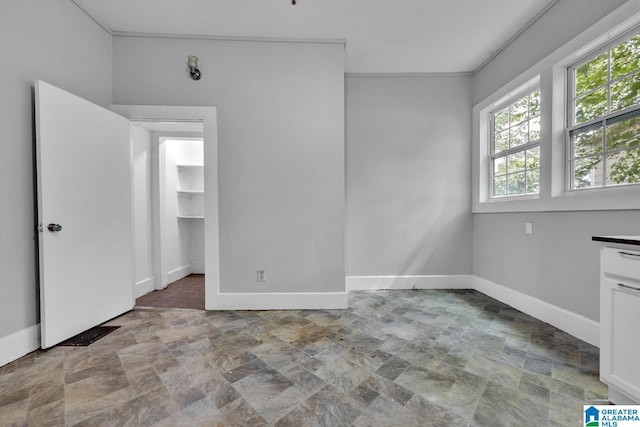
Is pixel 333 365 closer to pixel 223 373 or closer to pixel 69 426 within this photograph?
pixel 223 373

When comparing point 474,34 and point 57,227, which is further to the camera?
point 474,34

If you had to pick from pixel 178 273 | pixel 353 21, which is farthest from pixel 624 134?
pixel 178 273

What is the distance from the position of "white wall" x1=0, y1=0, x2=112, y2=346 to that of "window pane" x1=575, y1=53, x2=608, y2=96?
4451 mm

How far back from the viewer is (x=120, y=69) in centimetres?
276

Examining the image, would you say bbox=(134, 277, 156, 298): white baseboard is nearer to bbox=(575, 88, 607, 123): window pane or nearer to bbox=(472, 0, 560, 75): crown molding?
bbox=(575, 88, 607, 123): window pane

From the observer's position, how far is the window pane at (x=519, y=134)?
9.27 feet

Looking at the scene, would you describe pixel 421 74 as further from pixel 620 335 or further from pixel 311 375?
pixel 311 375

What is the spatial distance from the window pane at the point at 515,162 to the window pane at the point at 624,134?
842 millimetres

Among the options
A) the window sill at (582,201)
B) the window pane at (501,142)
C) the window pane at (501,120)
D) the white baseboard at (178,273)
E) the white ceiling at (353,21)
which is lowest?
the white baseboard at (178,273)

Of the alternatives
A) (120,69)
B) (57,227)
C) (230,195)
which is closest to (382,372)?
(230,195)

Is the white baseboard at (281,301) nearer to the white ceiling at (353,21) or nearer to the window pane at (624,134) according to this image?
the window pane at (624,134)

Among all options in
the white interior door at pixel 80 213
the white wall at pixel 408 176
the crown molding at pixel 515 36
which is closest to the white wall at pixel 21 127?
the white interior door at pixel 80 213

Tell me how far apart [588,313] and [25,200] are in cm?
445

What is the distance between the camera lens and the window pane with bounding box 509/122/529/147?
283cm
